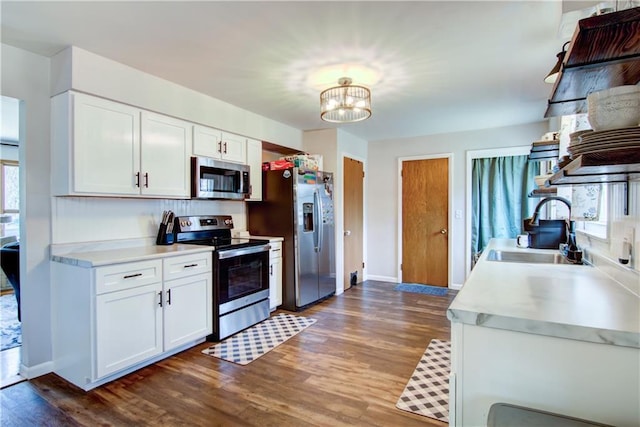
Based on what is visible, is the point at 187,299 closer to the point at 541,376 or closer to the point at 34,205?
the point at 34,205

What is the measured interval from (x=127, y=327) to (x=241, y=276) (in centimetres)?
111

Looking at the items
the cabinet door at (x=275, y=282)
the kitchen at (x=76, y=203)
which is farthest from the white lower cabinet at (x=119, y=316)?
the cabinet door at (x=275, y=282)

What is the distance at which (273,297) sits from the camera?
149 inches

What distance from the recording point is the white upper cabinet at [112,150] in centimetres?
237

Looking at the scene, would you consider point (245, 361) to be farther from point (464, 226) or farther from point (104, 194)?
point (464, 226)

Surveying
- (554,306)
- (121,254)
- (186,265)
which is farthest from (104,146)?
(554,306)

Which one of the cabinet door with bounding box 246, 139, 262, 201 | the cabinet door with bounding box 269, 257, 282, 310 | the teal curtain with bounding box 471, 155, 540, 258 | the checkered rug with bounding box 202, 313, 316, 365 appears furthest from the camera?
the teal curtain with bounding box 471, 155, 540, 258

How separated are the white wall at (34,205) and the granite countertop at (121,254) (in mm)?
173

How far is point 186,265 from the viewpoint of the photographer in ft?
9.04

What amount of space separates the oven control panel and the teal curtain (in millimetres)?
3372

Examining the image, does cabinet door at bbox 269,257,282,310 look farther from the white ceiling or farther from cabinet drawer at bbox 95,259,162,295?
the white ceiling

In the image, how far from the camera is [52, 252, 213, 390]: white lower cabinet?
7.22ft

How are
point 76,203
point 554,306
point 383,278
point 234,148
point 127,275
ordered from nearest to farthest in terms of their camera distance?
point 554,306
point 127,275
point 76,203
point 234,148
point 383,278

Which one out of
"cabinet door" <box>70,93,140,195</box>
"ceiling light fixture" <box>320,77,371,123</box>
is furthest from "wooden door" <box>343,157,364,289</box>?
"cabinet door" <box>70,93,140,195</box>
